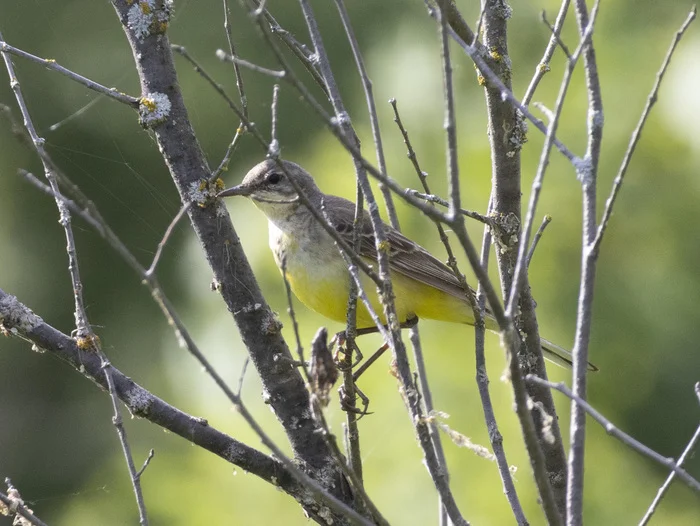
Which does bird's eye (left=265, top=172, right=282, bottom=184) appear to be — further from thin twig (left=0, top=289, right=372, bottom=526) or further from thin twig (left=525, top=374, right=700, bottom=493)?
thin twig (left=525, top=374, right=700, bottom=493)

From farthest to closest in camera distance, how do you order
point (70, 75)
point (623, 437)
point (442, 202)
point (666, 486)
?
point (70, 75), point (442, 202), point (666, 486), point (623, 437)

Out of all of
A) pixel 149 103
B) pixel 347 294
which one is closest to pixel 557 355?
pixel 347 294

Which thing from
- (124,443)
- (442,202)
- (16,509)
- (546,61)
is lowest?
(16,509)

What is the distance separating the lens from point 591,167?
202 cm

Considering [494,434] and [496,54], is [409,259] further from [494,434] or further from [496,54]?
[494,434]

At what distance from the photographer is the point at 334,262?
3791 mm

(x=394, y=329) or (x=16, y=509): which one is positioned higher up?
(x=394, y=329)

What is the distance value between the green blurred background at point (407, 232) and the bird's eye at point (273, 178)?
516 millimetres

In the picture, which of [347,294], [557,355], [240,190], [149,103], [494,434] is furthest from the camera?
[557,355]

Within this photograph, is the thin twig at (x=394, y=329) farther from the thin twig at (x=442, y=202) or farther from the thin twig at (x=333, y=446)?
the thin twig at (x=442, y=202)

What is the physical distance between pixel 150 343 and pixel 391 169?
3.19 meters

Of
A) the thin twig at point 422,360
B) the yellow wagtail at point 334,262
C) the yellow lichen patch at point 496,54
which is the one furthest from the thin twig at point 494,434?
the yellow wagtail at point 334,262

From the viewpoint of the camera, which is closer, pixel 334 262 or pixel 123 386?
pixel 123 386

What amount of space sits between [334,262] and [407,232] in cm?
140
